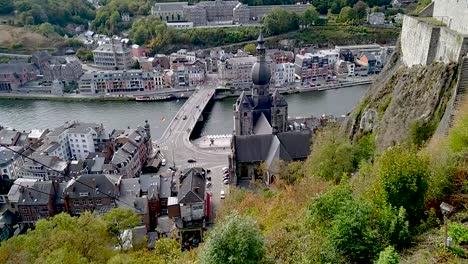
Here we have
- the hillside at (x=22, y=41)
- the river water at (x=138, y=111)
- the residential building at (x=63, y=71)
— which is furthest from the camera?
the hillside at (x=22, y=41)

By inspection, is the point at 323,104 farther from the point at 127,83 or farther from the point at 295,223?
the point at 295,223

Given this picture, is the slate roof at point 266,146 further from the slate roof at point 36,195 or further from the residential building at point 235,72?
the residential building at point 235,72

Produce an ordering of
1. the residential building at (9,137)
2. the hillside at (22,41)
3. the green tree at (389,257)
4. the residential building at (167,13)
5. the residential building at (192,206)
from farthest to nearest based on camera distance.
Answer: the residential building at (167,13), the hillside at (22,41), the residential building at (9,137), the residential building at (192,206), the green tree at (389,257)

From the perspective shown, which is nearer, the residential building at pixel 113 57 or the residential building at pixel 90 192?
the residential building at pixel 90 192

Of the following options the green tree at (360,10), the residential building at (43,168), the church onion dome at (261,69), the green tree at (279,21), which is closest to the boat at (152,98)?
the residential building at (43,168)

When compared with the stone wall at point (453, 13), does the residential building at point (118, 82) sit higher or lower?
lower

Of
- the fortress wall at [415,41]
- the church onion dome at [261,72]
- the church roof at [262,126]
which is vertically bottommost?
the church roof at [262,126]

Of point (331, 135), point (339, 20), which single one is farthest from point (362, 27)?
point (331, 135)
